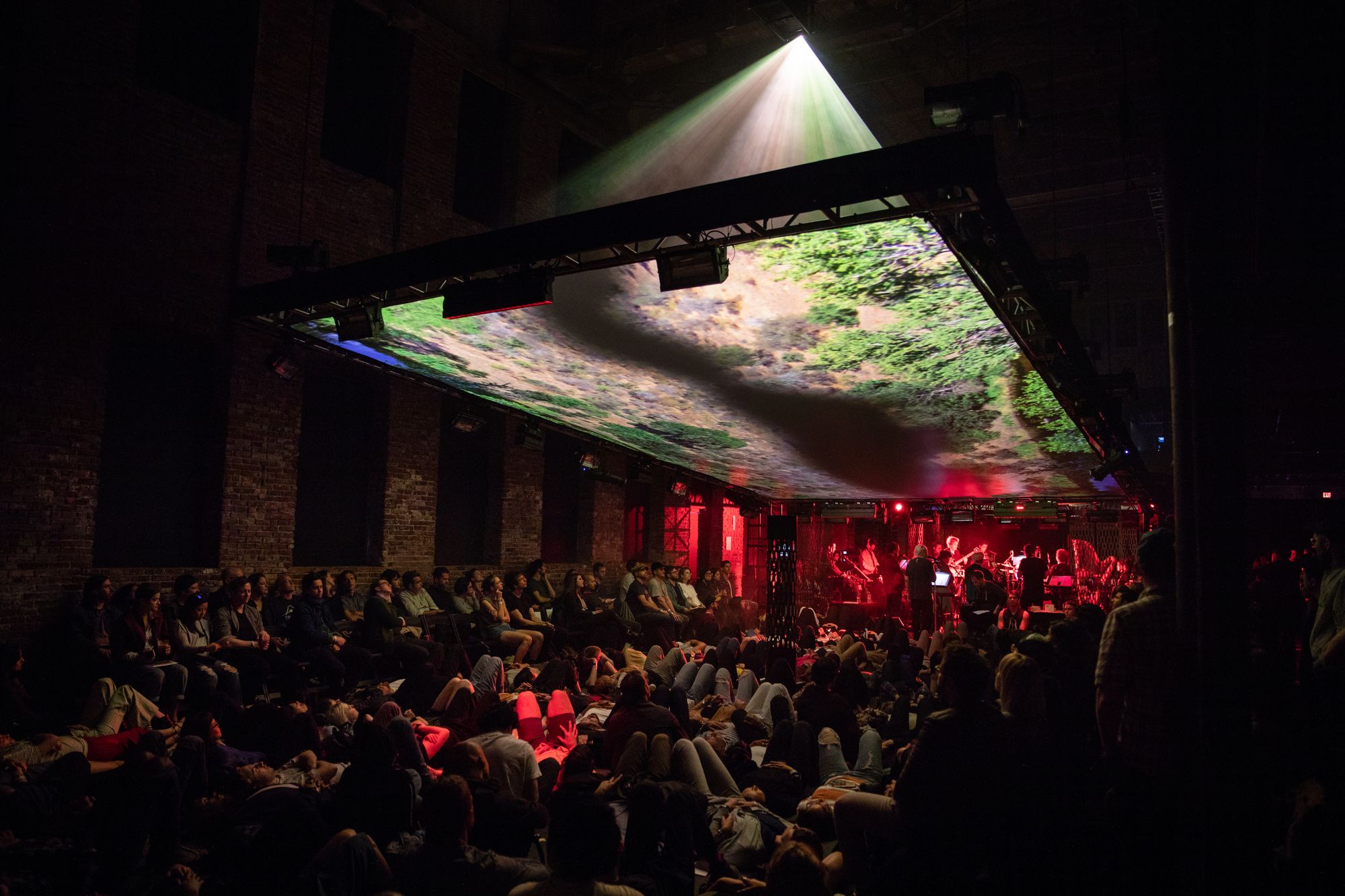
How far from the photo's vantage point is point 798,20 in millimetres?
6398

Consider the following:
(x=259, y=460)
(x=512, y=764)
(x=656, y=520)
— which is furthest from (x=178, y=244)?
(x=656, y=520)

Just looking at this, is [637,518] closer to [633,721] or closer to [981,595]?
[981,595]

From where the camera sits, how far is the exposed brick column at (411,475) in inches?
426

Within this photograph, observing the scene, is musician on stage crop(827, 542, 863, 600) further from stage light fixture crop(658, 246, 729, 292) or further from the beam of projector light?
stage light fixture crop(658, 246, 729, 292)

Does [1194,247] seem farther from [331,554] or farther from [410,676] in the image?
[331,554]

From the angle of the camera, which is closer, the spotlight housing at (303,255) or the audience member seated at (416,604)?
the spotlight housing at (303,255)

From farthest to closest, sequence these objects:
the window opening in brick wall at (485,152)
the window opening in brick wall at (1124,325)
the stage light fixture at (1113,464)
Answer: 1. the window opening in brick wall at (1124,325)
2. the window opening in brick wall at (485,152)
3. the stage light fixture at (1113,464)

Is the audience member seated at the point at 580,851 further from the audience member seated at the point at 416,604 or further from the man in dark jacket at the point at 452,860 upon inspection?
the audience member seated at the point at 416,604

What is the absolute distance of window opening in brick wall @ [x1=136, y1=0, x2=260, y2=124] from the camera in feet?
27.6

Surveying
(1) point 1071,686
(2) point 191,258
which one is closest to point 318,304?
(2) point 191,258

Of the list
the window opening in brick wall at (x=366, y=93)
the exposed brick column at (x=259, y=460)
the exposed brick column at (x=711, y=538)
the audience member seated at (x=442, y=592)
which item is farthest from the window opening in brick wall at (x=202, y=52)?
the exposed brick column at (x=711, y=538)

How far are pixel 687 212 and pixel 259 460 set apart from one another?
6508 mm

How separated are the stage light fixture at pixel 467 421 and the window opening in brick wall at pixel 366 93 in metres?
3.60

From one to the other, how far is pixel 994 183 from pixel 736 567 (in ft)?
48.7
